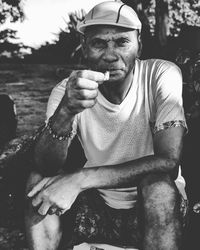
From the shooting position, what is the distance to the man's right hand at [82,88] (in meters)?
1.92

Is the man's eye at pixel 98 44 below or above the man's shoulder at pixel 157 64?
above

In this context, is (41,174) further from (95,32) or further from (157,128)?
(95,32)

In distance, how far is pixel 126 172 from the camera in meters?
2.07

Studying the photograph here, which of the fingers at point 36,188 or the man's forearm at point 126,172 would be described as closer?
the man's forearm at point 126,172

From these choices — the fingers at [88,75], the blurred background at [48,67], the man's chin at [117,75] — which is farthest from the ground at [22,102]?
the fingers at [88,75]

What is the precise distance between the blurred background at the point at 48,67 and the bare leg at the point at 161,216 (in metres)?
0.74

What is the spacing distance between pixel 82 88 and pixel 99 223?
3.08 feet

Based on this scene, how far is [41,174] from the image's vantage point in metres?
2.35

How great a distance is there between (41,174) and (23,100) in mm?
4924

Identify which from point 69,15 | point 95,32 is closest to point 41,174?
point 95,32

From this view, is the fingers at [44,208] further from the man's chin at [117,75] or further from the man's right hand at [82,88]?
the man's chin at [117,75]

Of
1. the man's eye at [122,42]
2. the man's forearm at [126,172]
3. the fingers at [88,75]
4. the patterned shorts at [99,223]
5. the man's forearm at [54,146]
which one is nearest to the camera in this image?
the fingers at [88,75]

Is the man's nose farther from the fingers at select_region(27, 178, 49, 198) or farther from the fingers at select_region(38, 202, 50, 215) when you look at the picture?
the fingers at select_region(38, 202, 50, 215)

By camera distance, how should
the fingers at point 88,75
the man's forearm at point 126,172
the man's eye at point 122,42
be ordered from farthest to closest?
the man's eye at point 122,42
the man's forearm at point 126,172
the fingers at point 88,75
